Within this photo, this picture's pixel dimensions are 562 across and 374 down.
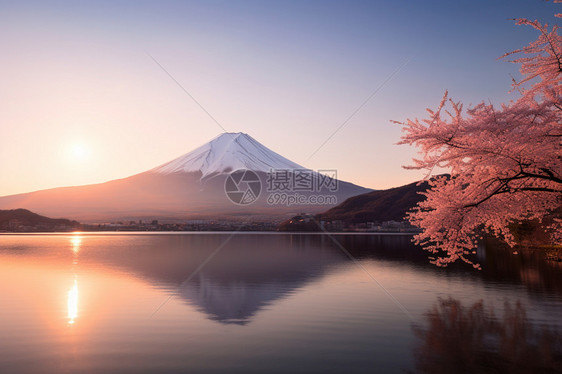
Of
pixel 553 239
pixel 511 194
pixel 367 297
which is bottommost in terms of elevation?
pixel 367 297

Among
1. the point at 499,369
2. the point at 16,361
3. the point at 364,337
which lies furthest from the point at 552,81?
the point at 16,361

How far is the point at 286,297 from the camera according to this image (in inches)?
996

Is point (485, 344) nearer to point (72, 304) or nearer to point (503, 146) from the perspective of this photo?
point (503, 146)

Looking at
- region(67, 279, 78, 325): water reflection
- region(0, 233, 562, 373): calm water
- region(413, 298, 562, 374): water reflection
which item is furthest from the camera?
region(67, 279, 78, 325): water reflection

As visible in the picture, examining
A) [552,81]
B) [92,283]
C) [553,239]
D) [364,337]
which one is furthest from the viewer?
[92,283]

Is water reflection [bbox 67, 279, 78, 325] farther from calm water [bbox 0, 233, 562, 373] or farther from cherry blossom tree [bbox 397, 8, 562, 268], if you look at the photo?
cherry blossom tree [bbox 397, 8, 562, 268]

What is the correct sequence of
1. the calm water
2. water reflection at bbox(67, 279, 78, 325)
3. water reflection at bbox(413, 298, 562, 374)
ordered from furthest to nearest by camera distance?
water reflection at bbox(67, 279, 78, 325), the calm water, water reflection at bbox(413, 298, 562, 374)

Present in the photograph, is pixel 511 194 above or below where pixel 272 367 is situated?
above

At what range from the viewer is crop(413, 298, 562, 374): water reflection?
1212cm

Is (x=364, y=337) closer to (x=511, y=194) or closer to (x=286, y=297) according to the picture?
(x=511, y=194)

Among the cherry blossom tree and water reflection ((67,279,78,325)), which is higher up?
the cherry blossom tree

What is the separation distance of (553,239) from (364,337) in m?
8.16

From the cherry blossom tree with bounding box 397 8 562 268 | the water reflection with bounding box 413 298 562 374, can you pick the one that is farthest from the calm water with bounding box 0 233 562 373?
the cherry blossom tree with bounding box 397 8 562 268

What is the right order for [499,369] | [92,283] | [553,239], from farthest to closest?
[92,283]
[553,239]
[499,369]
